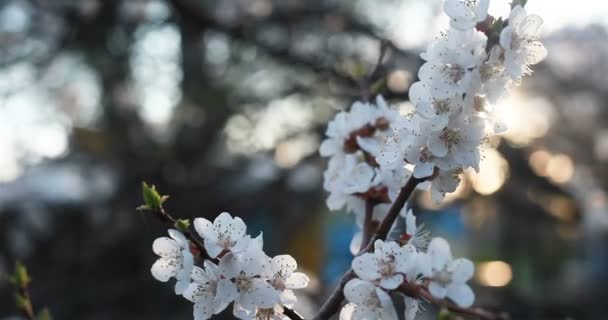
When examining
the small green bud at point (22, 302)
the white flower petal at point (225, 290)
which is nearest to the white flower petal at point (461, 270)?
the white flower petal at point (225, 290)

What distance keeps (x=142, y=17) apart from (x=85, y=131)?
57.5 inches

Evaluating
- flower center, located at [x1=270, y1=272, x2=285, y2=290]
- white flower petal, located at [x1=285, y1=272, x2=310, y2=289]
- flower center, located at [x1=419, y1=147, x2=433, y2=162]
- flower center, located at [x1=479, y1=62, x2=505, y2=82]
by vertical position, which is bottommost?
flower center, located at [x1=270, y1=272, x2=285, y2=290]

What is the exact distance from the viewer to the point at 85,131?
16.4 ft

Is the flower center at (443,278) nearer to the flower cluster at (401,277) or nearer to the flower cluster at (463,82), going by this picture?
the flower cluster at (401,277)

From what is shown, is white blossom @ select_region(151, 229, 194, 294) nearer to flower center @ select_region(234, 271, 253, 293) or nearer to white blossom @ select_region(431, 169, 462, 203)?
flower center @ select_region(234, 271, 253, 293)

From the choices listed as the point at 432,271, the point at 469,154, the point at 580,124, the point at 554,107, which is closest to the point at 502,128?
the point at 469,154

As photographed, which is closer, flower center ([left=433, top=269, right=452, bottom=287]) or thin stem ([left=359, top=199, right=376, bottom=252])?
flower center ([left=433, top=269, right=452, bottom=287])

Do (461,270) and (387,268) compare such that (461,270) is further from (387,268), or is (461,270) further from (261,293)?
(261,293)

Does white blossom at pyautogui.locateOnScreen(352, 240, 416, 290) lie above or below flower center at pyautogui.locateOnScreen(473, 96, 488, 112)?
below

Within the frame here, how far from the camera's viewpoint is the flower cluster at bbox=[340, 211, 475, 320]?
0.65m

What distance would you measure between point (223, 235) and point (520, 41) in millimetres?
350

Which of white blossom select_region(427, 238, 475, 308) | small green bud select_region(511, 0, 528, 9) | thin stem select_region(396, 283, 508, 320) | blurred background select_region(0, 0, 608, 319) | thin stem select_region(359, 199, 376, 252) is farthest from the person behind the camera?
blurred background select_region(0, 0, 608, 319)

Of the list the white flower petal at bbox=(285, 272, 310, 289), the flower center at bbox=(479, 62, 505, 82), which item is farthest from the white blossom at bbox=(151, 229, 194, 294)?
the flower center at bbox=(479, 62, 505, 82)

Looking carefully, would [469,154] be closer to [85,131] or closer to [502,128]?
[502,128]
